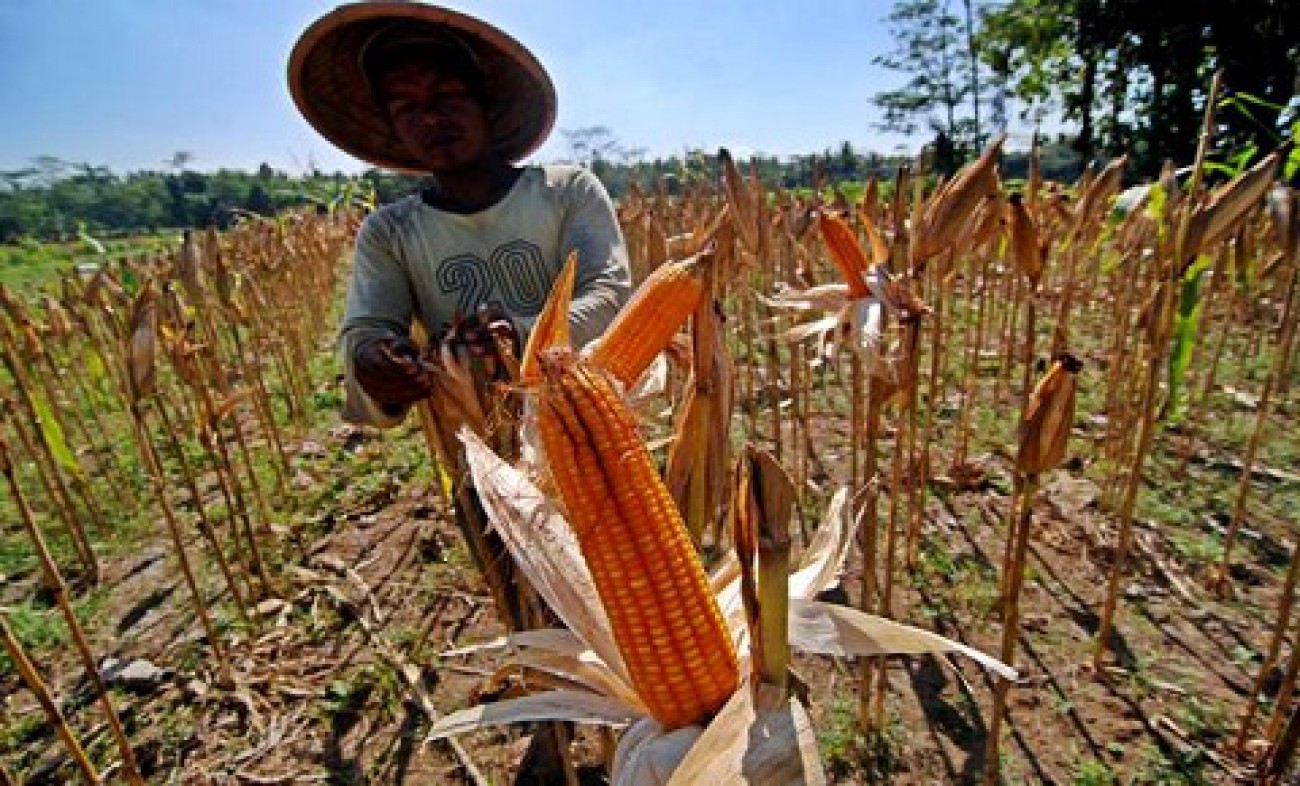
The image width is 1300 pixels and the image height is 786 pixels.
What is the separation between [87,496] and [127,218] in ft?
258

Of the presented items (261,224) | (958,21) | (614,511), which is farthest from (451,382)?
(958,21)

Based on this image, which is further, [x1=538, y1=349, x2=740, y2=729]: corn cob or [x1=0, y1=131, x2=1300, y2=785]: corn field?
[x1=0, y1=131, x2=1300, y2=785]: corn field

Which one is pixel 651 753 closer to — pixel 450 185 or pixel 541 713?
pixel 541 713

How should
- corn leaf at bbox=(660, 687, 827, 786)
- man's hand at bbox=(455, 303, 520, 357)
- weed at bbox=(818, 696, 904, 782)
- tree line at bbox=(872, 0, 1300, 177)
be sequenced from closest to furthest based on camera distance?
corn leaf at bbox=(660, 687, 827, 786)
man's hand at bbox=(455, 303, 520, 357)
weed at bbox=(818, 696, 904, 782)
tree line at bbox=(872, 0, 1300, 177)

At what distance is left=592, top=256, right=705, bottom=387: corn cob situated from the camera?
104 cm

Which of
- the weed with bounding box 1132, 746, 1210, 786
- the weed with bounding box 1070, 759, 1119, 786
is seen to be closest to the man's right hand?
the weed with bounding box 1070, 759, 1119, 786

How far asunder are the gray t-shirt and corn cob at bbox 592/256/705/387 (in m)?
1.05

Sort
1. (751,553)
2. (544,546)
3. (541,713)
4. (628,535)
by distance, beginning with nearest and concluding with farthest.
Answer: (751,553) → (628,535) → (541,713) → (544,546)

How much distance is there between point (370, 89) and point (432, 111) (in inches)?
17.0

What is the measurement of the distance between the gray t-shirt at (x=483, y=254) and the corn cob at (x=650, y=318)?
1046 mm

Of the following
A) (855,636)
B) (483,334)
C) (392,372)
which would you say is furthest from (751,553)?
(392,372)

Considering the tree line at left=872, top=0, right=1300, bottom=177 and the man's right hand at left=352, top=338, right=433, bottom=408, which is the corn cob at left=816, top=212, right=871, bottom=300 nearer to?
the man's right hand at left=352, top=338, right=433, bottom=408

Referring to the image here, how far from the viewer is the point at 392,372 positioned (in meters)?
1.64

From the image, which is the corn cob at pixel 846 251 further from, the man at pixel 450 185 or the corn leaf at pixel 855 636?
the corn leaf at pixel 855 636
